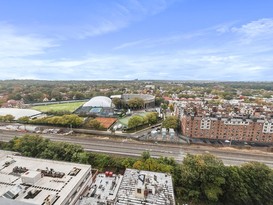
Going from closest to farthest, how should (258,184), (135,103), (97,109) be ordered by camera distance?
1. (258,184)
2. (97,109)
3. (135,103)

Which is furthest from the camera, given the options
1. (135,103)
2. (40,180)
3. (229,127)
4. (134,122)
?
(135,103)

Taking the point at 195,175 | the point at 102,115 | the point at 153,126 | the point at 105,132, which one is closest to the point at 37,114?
the point at 102,115

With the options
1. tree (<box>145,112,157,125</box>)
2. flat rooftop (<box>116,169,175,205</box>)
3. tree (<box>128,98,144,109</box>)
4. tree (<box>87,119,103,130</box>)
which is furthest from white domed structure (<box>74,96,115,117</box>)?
flat rooftop (<box>116,169,175,205</box>)

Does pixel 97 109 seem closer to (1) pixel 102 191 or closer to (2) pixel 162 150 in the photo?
(2) pixel 162 150

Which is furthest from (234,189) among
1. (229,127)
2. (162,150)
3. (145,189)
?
(229,127)

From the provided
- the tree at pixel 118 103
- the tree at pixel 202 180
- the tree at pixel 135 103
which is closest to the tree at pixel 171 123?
the tree at pixel 202 180

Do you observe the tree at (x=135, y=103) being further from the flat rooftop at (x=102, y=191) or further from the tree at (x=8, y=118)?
the flat rooftop at (x=102, y=191)
